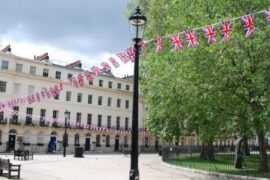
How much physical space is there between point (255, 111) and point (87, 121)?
49.6 m

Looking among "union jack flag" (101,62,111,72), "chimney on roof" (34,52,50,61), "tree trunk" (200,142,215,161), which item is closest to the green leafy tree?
"union jack flag" (101,62,111,72)

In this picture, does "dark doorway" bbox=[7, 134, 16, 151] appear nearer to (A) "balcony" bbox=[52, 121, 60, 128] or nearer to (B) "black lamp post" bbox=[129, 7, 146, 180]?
(A) "balcony" bbox=[52, 121, 60, 128]

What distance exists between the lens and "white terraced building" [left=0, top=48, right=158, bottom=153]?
177ft

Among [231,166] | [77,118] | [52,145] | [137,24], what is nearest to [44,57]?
[77,118]

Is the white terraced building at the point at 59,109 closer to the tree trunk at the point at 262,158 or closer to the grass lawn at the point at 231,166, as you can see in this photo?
the grass lawn at the point at 231,166

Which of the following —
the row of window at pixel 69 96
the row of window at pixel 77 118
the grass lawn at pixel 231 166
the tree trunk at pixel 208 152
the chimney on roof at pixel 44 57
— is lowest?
the grass lawn at pixel 231 166

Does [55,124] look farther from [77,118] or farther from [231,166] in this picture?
[231,166]

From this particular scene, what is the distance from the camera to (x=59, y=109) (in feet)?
198

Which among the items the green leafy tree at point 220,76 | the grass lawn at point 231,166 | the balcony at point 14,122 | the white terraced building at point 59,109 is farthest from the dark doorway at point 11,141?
the green leafy tree at point 220,76

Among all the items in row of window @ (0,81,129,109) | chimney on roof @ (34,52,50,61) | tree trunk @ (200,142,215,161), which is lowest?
tree trunk @ (200,142,215,161)

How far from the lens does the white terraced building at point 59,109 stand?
177 feet

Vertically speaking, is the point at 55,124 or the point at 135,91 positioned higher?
the point at 55,124

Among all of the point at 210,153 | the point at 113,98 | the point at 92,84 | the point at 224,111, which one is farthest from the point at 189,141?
the point at 224,111

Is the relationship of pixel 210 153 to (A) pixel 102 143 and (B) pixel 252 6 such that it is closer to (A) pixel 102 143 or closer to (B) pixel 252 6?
(B) pixel 252 6
